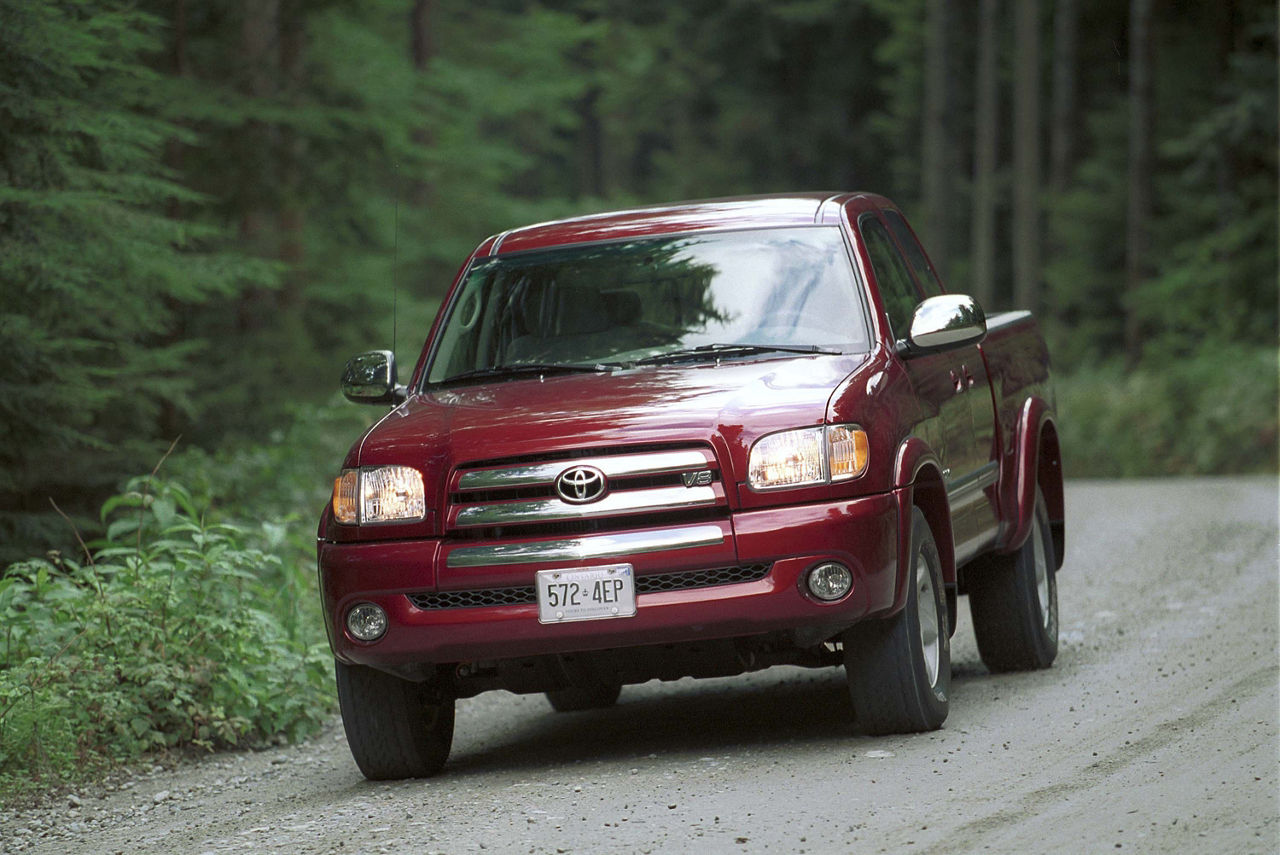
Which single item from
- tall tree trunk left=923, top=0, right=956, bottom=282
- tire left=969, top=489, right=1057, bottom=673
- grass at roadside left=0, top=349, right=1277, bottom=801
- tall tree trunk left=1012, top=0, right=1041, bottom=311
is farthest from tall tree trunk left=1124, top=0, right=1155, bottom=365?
tire left=969, top=489, right=1057, bottom=673

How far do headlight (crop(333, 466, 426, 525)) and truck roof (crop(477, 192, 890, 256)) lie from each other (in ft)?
5.50

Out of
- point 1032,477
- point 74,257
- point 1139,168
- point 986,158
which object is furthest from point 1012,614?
point 986,158

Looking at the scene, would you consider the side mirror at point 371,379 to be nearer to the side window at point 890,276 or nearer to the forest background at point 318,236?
the forest background at point 318,236

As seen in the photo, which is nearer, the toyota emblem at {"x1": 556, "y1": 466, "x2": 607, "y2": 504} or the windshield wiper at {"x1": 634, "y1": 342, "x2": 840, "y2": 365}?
the toyota emblem at {"x1": 556, "y1": 466, "x2": 607, "y2": 504}

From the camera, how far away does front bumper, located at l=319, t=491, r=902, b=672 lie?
20.3ft

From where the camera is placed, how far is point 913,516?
667 cm

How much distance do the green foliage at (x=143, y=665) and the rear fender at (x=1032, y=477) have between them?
339 centimetres

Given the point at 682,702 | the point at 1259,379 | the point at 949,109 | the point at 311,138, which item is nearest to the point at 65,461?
the point at 682,702

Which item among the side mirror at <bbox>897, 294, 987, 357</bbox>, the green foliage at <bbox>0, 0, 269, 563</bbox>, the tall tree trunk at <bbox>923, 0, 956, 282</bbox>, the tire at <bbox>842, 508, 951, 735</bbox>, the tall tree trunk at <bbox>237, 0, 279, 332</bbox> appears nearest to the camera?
the tire at <bbox>842, 508, 951, 735</bbox>

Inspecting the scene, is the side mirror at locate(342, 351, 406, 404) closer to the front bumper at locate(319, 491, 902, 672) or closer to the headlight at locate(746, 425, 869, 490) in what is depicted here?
the front bumper at locate(319, 491, 902, 672)

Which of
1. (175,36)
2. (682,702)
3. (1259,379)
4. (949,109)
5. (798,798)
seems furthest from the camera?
(949,109)

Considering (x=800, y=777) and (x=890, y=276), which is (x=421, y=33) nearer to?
(x=890, y=276)

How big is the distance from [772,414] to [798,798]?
1.33m

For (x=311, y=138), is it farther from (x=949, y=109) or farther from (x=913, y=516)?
(x=949, y=109)
